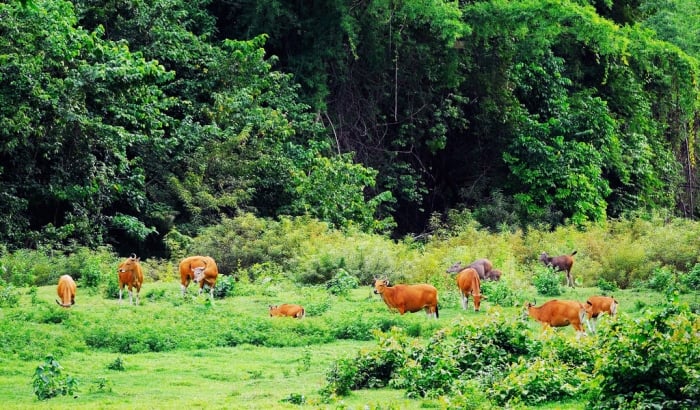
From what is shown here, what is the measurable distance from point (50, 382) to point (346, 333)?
228 inches

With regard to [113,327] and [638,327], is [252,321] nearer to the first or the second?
[113,327]

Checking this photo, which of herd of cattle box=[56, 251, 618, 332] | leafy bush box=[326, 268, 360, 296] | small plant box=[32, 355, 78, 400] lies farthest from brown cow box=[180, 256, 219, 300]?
small plant box=[32, 355, 78, 400]

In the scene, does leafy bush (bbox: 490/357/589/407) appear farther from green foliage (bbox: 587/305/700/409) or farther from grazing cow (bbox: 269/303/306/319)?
grazing cow (bbox: 269/303/306/319)

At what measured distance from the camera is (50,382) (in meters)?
12.6

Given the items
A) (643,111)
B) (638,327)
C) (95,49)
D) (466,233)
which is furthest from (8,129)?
(643,111)

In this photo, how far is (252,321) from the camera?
17.6 metres

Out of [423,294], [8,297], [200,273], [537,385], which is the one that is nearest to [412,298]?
[423,294]

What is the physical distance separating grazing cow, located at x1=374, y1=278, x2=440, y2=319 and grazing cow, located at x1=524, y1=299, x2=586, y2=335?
2.26 m

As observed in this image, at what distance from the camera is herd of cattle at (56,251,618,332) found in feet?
51.7

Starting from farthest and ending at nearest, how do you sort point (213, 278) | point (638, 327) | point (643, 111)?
point (643, 111) < point (213, 278) < point (638, 327)

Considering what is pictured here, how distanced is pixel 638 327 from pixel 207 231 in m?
16.2

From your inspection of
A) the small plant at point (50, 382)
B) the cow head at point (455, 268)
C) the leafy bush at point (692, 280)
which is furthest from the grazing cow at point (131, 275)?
the leafy bush at point (692, 280)

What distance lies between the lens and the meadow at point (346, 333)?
11430mm

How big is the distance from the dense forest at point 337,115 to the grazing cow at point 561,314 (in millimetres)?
12108
